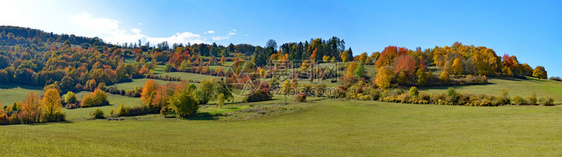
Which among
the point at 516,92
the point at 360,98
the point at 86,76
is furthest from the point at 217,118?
the point at 86,76

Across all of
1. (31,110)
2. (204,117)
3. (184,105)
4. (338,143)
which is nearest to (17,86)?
(31,110)

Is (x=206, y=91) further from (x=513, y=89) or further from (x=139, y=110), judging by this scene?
(x=513, y=89)

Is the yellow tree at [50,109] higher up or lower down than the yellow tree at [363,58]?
lower down

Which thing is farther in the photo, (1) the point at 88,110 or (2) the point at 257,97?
(2) the point at 257,97

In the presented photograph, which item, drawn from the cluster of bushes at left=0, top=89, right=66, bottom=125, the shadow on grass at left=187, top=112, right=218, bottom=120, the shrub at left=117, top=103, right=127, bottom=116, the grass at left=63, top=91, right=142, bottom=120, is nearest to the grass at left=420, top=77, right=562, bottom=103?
the shadow on grass at left=187, top=112, right=218, bottom=120

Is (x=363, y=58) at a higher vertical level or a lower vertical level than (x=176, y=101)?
higher

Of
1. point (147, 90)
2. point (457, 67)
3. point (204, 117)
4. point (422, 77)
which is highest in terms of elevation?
point (457, 67)

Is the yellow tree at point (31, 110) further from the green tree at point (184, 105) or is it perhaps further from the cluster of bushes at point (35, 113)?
the green tree at point (184, 105)

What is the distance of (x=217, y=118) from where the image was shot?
182 feet

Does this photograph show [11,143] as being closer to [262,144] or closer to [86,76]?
[262,144]

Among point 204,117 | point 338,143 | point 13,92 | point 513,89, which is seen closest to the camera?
point 338,143
